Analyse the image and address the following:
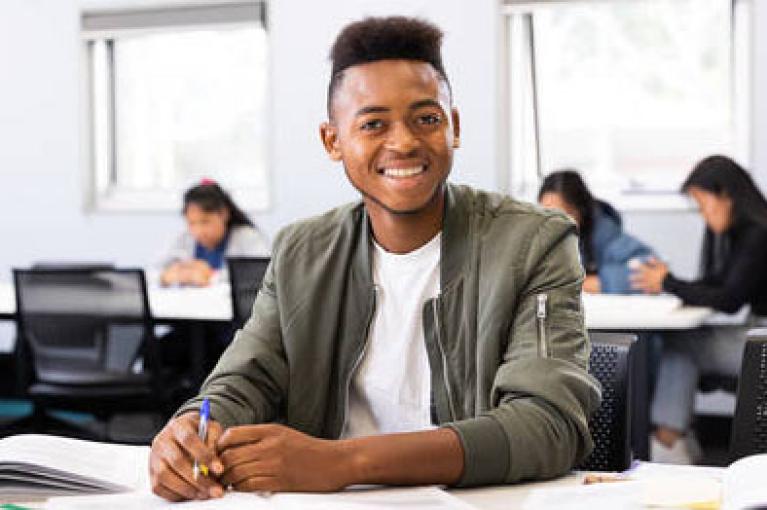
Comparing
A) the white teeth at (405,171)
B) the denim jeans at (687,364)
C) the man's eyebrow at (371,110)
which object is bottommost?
the denim jeans at (687,364)

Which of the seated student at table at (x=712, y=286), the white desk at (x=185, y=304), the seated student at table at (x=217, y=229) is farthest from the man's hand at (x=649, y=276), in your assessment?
the seated student at table at (x=217, y=229)

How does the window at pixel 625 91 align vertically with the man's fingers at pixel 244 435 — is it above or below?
above

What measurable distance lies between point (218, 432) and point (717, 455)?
366 centimetres

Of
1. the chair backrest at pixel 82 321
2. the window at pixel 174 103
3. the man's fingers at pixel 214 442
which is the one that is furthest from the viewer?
the window at pixel 174 103

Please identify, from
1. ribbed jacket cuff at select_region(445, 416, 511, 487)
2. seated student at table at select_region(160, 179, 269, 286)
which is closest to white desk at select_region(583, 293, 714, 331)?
seated student at table at select_region(160, 179, 269, 286)

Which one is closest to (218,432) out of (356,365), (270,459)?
(270,459)

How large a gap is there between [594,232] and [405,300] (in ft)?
9.59

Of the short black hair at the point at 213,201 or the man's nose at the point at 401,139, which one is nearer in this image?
the man's nose at the point at 401,139

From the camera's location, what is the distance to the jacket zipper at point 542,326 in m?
1.53

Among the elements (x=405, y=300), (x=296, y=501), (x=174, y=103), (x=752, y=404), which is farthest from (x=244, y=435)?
(x=174, y=103)

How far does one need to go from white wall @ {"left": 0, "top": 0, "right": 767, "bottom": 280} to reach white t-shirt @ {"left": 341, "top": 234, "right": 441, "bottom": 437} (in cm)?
→ 346

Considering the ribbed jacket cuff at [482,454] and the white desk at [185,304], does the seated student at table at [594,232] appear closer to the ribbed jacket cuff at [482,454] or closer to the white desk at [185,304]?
the white desk at [185,304]

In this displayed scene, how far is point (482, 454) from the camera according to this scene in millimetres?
1399

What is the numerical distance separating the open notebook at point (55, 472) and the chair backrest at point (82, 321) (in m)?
2.41
